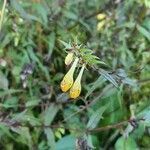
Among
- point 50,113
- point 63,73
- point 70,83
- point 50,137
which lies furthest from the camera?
point 63,73

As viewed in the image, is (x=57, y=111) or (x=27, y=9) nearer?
(x=57, y=111)

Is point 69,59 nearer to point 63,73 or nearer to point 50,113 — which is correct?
point 50,113

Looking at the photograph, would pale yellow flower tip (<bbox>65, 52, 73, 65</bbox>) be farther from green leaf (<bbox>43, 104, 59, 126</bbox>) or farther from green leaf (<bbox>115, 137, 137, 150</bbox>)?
green leaf (<bbox>115, 137, 137, 150</bbox>)

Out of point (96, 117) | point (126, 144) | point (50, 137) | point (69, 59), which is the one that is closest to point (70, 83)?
point (69, 59)

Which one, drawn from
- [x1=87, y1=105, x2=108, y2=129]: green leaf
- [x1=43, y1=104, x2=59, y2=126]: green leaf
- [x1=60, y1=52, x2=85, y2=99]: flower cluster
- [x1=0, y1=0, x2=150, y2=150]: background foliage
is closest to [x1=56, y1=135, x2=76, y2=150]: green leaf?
[x1=0, y1=0, x2=150, y2=150]: background foliage

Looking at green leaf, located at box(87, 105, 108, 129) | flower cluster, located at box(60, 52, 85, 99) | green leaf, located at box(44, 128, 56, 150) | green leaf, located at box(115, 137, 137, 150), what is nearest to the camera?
flower cluster, located at box(60, 52, 85, 99)

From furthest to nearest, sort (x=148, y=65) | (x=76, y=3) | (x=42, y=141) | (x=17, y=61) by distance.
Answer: (x=76, y=3) → (x=148, y=65) → (x=17, y=61) → (x=42, y=141)

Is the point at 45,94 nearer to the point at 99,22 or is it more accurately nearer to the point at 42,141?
the point at 42,141

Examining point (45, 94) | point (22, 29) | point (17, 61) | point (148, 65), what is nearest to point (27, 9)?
point (22, 29)

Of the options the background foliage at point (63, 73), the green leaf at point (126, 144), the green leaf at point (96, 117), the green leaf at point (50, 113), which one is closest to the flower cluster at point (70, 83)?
the green leaf at point (96, 117)
